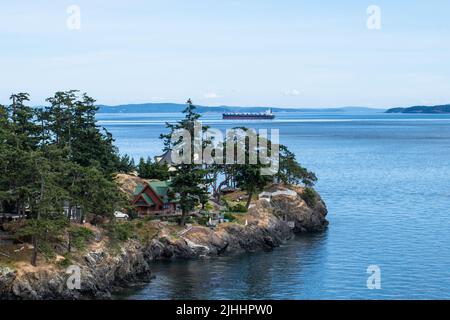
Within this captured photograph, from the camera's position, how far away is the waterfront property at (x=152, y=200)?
79562 mm

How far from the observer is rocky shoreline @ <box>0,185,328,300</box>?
5297cm

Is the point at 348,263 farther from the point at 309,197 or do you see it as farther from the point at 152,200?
the point at 309,197

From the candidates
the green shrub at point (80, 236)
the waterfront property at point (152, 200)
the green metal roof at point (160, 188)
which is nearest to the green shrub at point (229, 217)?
the waterfront property at point (152, 200)

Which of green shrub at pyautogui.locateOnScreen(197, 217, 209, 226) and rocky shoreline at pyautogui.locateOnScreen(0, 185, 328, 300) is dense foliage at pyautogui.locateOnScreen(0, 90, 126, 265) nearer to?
rocky shoreline at pyautogui.locateOnScreen(0, 185, 328, 300)

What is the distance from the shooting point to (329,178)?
14462 centimetres

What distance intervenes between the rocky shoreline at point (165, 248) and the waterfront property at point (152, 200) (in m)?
4.92

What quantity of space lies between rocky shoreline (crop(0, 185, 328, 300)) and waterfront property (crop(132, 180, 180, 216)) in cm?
492

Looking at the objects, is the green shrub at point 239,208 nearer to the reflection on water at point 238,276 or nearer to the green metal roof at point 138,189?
the reflection on water at point 238,276

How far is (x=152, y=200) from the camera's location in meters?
80.0

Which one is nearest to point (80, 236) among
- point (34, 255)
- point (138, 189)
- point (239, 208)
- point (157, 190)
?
point (34, 255)

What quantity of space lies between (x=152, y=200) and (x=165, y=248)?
31.6 ft
